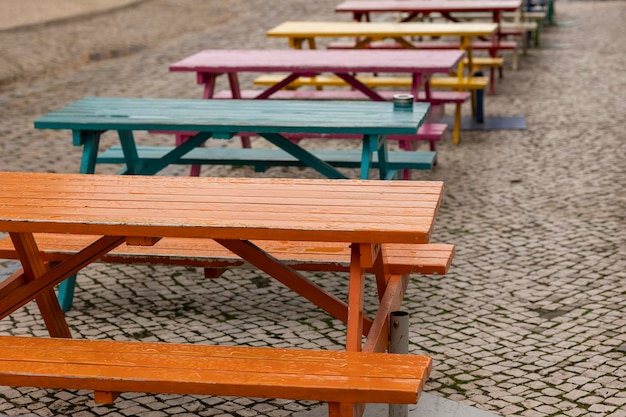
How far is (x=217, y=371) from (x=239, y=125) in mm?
2652

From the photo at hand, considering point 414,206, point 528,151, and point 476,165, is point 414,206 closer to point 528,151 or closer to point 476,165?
point 476,165

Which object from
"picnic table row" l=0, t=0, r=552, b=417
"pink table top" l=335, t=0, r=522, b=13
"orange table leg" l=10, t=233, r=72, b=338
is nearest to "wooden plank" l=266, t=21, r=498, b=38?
Result: "pink table top" l=335, t=0, r=522, b=13

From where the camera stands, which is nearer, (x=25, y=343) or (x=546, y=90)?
(x=25, y=343)

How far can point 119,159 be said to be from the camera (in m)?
6.89

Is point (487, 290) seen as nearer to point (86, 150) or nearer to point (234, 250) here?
point (234, 250)

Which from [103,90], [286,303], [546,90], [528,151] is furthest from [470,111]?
[286,303]

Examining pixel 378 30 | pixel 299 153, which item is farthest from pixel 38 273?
pixel 378 30

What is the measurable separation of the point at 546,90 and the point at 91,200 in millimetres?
8961

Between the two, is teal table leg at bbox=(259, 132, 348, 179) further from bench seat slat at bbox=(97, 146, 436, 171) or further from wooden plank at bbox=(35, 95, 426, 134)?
bench seat slat at bbox=(97, 146, 436, 171)

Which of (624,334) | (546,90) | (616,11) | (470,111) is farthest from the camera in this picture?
(616,11)

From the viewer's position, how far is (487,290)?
5.78 m

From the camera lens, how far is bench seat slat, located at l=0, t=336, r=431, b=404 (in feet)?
10.8

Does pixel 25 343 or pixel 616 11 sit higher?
pixel 25 343

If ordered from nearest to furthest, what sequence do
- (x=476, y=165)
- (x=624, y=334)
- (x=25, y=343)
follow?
(x=25, y=343)
(x=624, y=334)
(x=476, y=165)
